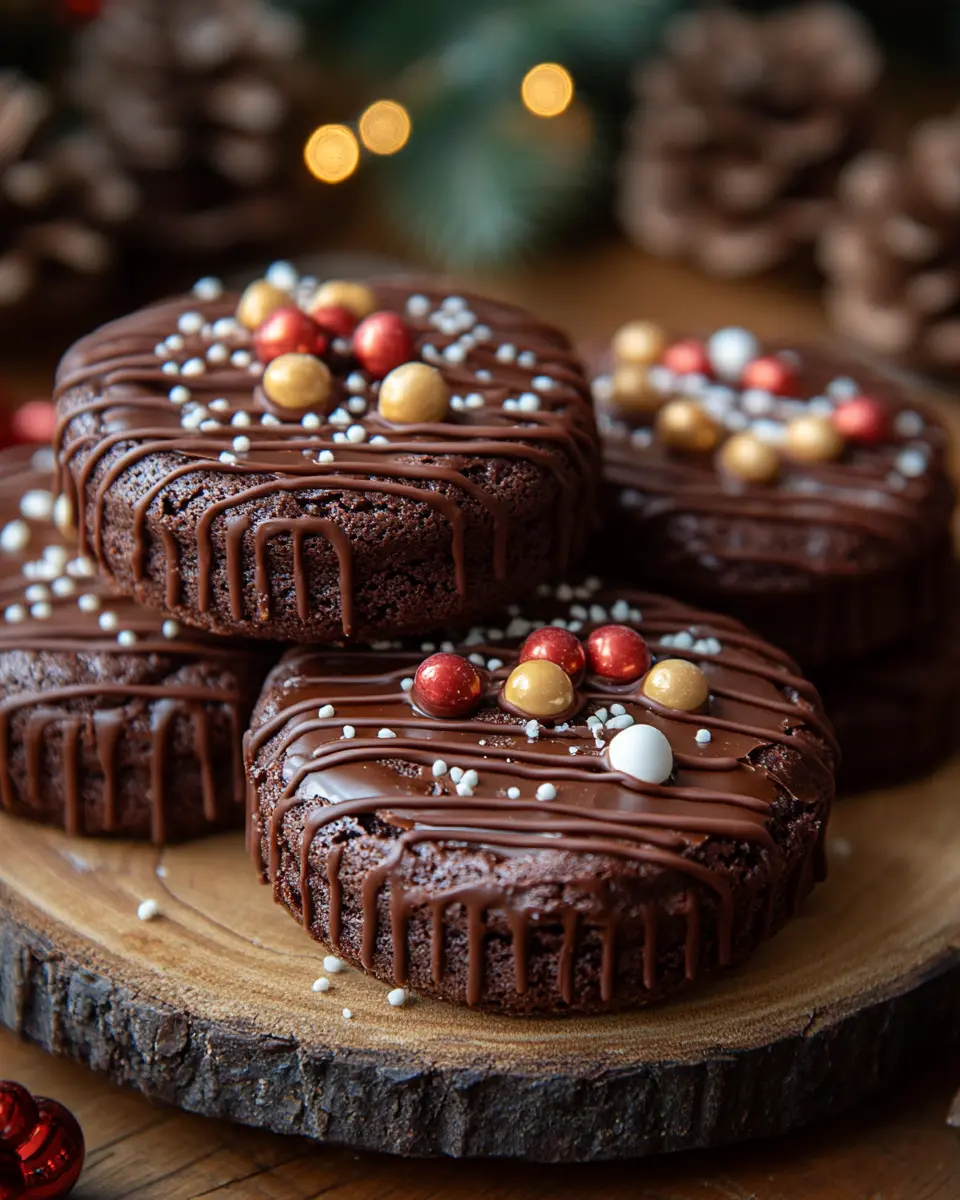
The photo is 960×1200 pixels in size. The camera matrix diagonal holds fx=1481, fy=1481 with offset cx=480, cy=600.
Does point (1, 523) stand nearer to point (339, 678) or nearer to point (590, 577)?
point (339, 678)

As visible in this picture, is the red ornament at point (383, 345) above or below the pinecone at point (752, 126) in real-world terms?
below

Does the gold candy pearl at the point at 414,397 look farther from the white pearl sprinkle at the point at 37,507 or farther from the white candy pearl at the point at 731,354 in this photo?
the white candy pearl at the point at 731,354

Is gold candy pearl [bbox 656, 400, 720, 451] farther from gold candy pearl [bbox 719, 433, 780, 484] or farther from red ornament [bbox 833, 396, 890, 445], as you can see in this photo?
red ornament [bbox 833, 396, 890, 445]

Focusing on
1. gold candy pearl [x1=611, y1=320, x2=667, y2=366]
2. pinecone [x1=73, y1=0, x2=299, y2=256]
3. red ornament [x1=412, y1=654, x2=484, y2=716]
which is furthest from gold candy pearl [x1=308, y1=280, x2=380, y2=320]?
pinecone [x1=73, y1=0, x2=299, y2=256]

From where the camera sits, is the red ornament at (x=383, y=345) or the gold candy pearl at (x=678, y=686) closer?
the gold candy pearl at (x=678, y=686)

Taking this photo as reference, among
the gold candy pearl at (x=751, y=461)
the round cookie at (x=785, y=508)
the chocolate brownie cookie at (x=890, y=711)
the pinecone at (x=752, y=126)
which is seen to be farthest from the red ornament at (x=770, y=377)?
the pinecone at (x=752, y=126)

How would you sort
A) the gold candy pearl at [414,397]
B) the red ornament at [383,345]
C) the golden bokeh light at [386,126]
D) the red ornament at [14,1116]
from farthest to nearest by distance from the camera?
1. the golden bokeh light at [386,126]
2. the red ornament at [383,345]
3. the gold candy pearl at [414,397]
4. the red ornament at [14,1116]

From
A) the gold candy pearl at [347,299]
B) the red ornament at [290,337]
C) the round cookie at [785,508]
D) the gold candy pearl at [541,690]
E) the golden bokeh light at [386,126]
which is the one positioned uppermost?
the golden bokeh light at [386,126]

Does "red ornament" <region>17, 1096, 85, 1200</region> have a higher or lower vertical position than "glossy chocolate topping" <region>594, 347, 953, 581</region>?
lower
